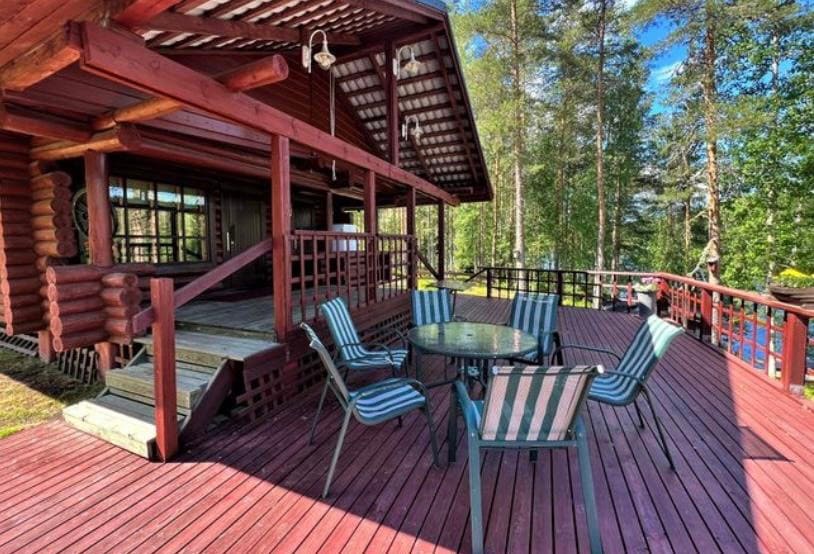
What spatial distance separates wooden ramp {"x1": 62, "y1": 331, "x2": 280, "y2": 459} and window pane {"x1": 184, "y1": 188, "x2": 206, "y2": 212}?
3439 millimetres

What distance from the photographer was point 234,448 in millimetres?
2834

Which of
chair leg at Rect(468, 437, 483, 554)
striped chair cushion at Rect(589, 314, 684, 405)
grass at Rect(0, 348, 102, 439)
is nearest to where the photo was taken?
chair leg at Rect(468, 437, 483, 554)

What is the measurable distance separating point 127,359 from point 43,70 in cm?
315

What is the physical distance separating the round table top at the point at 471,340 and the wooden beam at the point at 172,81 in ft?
7.60

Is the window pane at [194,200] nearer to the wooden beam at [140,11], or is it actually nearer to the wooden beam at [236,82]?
A: the wooden beam at [236,82]

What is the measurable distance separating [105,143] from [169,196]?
2690 millimetres

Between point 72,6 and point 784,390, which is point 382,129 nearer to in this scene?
point 72,6

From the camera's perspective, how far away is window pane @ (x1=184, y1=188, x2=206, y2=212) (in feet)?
21.3

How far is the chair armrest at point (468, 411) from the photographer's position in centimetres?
205

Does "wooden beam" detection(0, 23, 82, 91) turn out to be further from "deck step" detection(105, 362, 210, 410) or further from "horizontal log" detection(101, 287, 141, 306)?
"deck step" detection(105, 362, 210, 410)

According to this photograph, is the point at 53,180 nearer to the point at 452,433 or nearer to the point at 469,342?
the point at 469,342

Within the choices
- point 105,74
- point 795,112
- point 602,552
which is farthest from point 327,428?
point 795,112

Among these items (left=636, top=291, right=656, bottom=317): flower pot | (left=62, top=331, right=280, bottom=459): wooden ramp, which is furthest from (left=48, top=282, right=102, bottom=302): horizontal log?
(left=636, top=291, right=656, bottom=317): flower pot

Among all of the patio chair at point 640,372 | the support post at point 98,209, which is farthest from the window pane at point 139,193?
the patio chair at point 640,372
